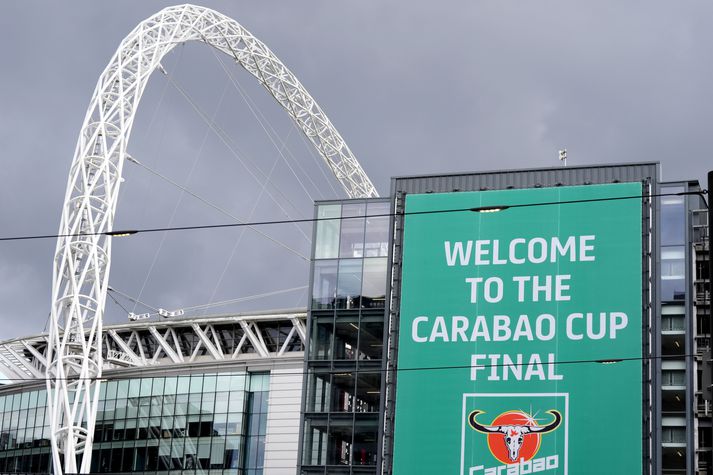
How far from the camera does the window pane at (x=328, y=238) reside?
6975 centimetres

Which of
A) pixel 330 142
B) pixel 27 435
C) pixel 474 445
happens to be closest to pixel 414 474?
pixel 474 445

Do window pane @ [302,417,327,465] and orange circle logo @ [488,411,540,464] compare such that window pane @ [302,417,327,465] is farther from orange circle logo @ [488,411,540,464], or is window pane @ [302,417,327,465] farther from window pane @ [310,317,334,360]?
orange circle logo @ [488,411,540,464]

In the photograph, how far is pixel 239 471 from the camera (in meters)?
77.1

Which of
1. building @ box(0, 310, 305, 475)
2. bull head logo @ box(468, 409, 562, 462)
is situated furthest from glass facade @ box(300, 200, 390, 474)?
bull head logo @ box(468, 409, 562, 462)

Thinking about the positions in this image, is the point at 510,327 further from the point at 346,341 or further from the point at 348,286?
the point at 348,286

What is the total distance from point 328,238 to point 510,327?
1259 cm

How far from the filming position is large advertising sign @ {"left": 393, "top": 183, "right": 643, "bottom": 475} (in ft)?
201

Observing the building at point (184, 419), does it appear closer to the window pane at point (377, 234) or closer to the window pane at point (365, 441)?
the window pane at point (365, 441)

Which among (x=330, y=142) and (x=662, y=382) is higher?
(x=330, y=142)

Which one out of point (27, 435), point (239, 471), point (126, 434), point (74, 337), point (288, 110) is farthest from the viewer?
point (288, 110)

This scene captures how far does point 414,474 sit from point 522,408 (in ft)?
22.4

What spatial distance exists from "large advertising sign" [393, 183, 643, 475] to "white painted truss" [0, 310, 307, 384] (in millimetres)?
32185

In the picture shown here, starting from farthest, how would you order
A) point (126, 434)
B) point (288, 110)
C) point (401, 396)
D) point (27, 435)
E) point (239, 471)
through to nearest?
point (288, 110)
point (27, 435)
point (126, 434)
point (239, 471)
point (401, 396)

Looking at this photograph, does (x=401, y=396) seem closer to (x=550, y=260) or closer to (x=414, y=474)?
(x=414, y=474)
